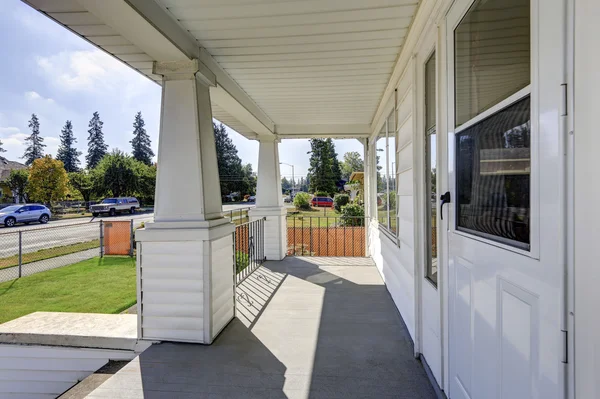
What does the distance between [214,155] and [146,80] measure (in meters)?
1.09

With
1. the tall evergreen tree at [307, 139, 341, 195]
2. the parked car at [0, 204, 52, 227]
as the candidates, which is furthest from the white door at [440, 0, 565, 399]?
the tall evergreen tree at [307, 139, 341, 195]

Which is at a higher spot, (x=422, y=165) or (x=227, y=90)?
(x=227, y=90)

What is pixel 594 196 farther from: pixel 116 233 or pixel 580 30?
pixel 116 233

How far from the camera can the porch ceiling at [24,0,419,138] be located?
201cm

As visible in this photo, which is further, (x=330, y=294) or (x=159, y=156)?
(x=330, y=294)

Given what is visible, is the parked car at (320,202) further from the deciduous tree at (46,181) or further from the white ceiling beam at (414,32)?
the white ceiling beam at (414,32)

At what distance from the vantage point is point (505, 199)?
115 cm

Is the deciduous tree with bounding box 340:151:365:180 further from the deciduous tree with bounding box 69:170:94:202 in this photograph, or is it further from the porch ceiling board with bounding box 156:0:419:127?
the porch ceiling board with bounding box 156:0:419:127

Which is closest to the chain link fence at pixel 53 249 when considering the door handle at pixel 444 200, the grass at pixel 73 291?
the grass at pixel 73 291

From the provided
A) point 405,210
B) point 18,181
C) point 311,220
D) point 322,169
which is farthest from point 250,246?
point 18,181

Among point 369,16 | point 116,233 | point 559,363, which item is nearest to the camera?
point 559,363

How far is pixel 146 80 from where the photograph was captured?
3.16m

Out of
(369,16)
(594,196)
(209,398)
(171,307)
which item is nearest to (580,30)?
(594,196)

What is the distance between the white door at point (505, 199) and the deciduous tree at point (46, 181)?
26.1 m
